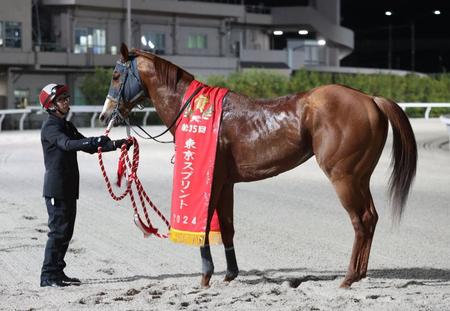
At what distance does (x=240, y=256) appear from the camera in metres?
8.90

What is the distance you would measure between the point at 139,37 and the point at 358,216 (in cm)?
5384

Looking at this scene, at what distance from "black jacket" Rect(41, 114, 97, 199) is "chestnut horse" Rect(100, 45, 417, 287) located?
1.51ft

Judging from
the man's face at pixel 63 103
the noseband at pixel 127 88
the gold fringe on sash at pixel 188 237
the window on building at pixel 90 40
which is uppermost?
the window on building at pixel 90 40

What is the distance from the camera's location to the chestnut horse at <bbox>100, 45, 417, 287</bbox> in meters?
7.22

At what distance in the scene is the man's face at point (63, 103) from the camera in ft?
25.1

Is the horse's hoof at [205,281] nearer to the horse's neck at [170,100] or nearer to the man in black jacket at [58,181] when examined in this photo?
the man in black jacket at [58,181]

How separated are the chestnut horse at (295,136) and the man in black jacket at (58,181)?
454mm

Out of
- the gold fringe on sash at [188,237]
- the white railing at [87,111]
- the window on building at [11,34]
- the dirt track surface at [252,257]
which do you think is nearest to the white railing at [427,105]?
the white railing at [87,111]

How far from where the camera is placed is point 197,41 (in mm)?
64188

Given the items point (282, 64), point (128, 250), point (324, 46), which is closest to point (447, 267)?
point (128, 250)

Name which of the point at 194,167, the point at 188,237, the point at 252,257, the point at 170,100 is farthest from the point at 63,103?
the point at 252,257

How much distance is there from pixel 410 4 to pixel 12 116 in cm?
6933

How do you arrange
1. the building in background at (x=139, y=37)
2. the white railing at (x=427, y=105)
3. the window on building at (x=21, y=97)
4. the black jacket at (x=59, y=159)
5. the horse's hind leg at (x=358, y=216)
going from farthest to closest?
the building in background at (x=139, y=37) → the window on building at (x=21, y=97) → the white railing at (x=427, y=105) → the black jacket at (x=59, y=159) → the horse's hind leg at (x=358, y=216)

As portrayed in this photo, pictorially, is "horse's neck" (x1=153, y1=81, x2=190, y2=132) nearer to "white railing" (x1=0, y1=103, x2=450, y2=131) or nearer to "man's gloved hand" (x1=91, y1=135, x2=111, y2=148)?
"man's gloved hand" (x1=91, y1=135, x2=111, y2=148)
